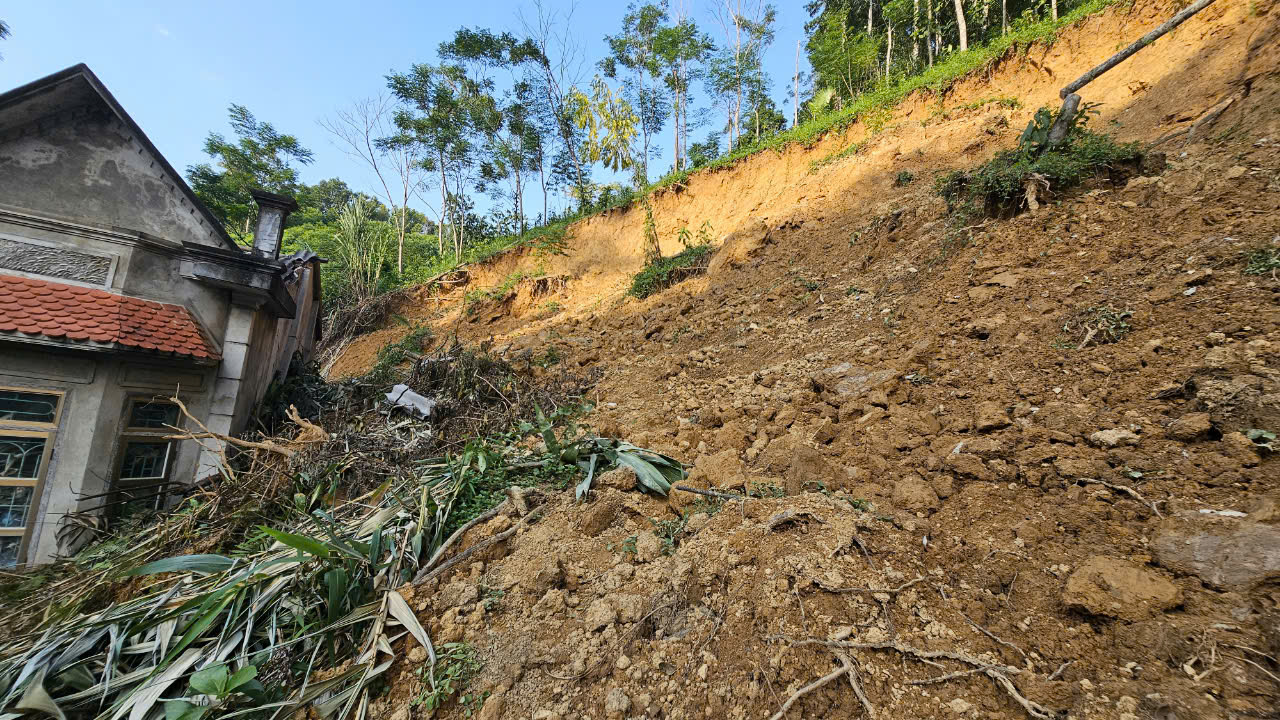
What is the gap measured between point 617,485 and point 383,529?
1.54m

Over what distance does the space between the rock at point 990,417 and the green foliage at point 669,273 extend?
630cm

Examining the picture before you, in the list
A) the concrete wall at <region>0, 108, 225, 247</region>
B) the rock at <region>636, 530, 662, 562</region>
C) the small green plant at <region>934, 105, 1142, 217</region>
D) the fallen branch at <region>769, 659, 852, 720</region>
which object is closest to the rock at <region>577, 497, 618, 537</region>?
the rock at <region>636, 530, 662, 562</region>

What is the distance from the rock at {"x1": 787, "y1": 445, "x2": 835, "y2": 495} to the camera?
279 cm

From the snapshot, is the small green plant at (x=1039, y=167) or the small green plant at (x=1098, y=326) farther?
the small green plant at (x=1039, y=167)

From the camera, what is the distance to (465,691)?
197 cm

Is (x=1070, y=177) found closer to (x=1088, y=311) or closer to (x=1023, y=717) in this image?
(x=1088, y=311)

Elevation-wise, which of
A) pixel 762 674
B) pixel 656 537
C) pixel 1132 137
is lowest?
pixel 762 674

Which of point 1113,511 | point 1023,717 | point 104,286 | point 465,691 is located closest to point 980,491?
point 1113,511

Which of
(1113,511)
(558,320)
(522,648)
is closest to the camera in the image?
(1113,511)

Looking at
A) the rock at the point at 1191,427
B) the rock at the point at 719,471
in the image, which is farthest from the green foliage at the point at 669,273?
the rock at the point at 1191,427

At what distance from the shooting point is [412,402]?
5.12 metres

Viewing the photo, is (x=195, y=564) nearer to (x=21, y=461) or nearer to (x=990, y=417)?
(x=21, y=461)

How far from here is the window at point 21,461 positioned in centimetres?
381

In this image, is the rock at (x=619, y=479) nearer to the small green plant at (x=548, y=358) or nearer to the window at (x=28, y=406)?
the small green plant at (x=548, y=358)
